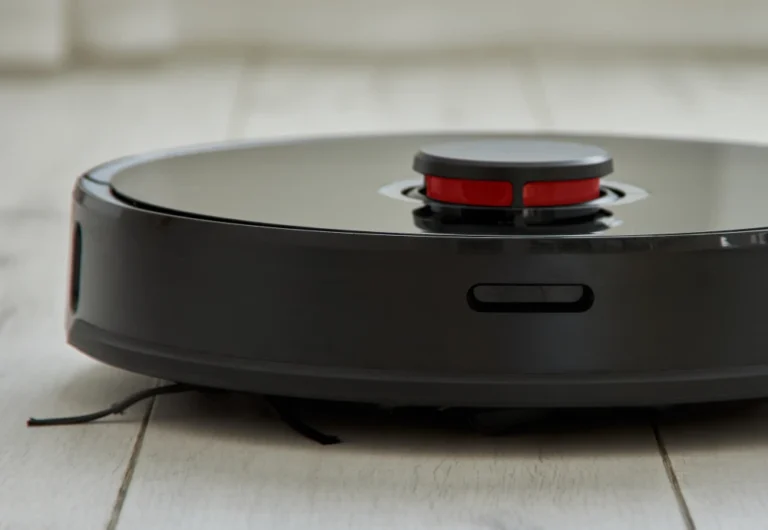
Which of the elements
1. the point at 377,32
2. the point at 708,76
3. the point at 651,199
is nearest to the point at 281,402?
the point at 651,199

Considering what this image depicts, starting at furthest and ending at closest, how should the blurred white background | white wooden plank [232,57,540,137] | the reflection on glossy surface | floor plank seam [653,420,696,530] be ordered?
the blurred white background < white wooden plank [232,57,540,137] < the reflection on glossy surface < floor plank seam [653,420,696,530]

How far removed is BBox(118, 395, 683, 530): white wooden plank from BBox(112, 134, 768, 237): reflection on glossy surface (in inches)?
4.6

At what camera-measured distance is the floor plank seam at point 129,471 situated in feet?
2.06

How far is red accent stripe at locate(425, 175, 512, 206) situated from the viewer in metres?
0.74

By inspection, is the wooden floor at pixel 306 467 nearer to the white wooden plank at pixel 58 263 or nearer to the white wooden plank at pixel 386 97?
the white wooden plank at pixel 58 263

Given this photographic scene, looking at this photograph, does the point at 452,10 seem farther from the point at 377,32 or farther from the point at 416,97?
the point at 416,97

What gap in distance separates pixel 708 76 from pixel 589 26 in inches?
19.6

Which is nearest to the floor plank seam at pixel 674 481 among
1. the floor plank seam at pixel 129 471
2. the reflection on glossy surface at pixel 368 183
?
the reflection on glossy surface at pixel 368 183

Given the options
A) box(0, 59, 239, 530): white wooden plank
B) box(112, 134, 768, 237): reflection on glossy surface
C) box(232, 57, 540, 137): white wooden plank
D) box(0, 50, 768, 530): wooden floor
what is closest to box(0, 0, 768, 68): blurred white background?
box(232, 57, 540, 137): white wooden plank

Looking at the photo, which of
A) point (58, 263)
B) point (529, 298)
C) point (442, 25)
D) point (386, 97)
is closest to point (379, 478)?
point (529, 298)

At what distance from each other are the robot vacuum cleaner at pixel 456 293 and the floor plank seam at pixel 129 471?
0.12 feet

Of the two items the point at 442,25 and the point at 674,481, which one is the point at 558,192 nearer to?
the point at 674,481

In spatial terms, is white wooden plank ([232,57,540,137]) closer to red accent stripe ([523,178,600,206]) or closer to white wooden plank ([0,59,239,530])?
→ white wooden plank ([0,59,239,530])

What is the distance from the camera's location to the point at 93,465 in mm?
706
